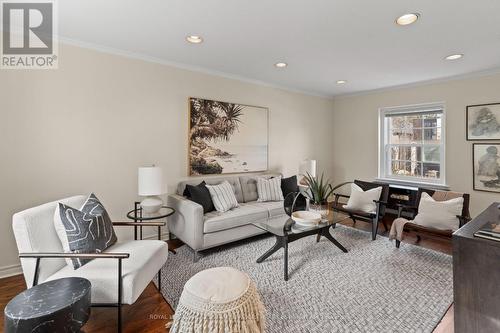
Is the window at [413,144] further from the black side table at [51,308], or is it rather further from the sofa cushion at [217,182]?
the black side table at [51,308]

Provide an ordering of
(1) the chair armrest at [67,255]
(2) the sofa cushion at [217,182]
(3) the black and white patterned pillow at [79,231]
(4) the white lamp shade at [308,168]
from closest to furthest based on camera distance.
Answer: (1) the chair armrest at [67,255], (3) the black and white patterned pillow at [79,231], (2) the sofa cushion at [217,182], (4) the white lamp shade at [308,168]

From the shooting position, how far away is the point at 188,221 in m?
2.88

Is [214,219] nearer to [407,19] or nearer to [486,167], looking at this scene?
[407,19]

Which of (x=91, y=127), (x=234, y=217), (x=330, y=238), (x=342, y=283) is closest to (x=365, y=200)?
(x=330, y=238)

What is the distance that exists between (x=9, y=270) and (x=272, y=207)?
3003mm

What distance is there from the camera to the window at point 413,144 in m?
4.26

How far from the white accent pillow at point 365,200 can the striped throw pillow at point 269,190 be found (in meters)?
1.14

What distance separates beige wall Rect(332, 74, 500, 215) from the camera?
3.77 meters

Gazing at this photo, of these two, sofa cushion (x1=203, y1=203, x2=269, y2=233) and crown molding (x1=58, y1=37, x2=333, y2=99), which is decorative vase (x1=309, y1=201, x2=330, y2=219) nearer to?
sofa cushion (x1=203, y1=203, x2=269, y2=233)

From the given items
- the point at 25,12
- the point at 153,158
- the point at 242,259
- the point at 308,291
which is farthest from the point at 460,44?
the point at 25,12

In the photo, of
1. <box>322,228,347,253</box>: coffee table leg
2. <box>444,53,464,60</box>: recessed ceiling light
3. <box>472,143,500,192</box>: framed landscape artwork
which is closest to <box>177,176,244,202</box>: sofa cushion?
<box>322,228,347,253</box>: coffee table leg

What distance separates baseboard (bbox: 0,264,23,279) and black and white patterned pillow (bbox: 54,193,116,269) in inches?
49.9

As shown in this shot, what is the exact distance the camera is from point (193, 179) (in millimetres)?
3629

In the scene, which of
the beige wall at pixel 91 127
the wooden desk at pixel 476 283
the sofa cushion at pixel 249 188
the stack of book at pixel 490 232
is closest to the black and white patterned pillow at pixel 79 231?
the beige wall at pixel 91 127
